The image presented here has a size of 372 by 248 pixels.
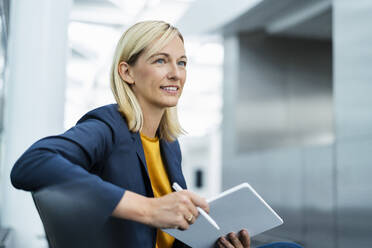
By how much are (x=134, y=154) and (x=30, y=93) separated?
7.81 ft

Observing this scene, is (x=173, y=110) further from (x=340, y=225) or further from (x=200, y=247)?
(x=340, y=225)

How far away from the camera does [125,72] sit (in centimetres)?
212

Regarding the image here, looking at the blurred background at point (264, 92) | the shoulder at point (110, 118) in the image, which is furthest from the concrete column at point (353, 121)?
the shoulder at point (110, 118)

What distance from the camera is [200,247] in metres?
2.05

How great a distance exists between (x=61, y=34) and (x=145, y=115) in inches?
93.4

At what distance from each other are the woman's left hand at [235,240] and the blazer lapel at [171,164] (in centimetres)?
34

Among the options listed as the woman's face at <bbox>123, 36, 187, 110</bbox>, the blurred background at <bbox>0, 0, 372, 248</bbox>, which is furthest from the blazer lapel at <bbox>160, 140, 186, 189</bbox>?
the blurred background at <bbox>0, 0, 372, 248</bbox>

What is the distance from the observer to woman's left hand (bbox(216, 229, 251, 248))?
199 cm

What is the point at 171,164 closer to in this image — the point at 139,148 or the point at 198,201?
the point at 139,148

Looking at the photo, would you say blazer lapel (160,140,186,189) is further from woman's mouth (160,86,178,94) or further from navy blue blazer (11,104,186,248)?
woman's mouth (160,86,178,94)

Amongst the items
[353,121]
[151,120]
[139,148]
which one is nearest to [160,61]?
[151,120]

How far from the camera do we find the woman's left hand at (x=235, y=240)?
1988mm

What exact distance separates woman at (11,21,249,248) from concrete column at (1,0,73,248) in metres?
2.00

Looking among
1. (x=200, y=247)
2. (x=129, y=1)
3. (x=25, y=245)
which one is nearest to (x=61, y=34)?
(x=25, y=245)
